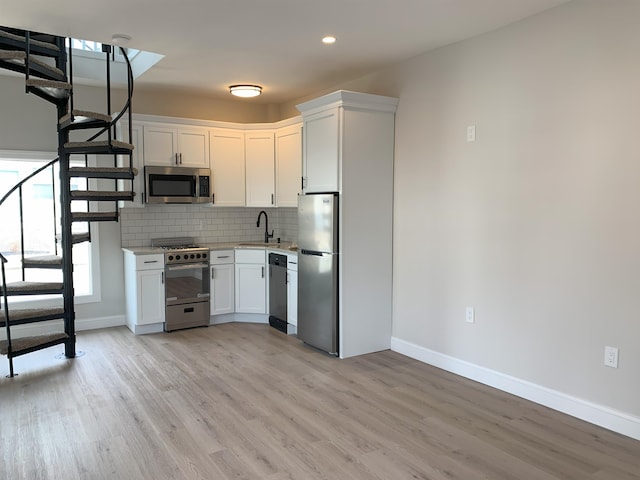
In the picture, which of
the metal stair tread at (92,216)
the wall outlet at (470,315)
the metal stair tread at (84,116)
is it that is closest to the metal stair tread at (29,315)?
the metal stair tread at (92,216)

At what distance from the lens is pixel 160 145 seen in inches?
218

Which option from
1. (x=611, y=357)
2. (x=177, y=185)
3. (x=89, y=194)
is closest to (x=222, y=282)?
(x=177, y=185)

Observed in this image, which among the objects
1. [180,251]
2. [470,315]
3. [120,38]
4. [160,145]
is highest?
[120,38]

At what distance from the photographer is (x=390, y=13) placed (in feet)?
11.0

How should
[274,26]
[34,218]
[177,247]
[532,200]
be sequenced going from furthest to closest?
[177,247], [34,218], [274,26], [532,200]

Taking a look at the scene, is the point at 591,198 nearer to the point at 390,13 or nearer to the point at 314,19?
the point at 390,13

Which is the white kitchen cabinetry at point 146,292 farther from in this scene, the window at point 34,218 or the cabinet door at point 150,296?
the window at point 34,218

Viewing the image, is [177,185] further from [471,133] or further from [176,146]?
[471,133]

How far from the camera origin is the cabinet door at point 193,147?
5672 mm

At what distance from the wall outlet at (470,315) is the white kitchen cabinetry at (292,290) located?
1.88 meters

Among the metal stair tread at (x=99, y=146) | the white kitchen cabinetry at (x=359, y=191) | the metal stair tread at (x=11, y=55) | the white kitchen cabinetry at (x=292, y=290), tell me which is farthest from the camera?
the white kitchen cabinetry at (x=292, y=290)

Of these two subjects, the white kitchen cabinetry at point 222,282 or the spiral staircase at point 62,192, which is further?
the white kitchen cabinetry at point 222,282

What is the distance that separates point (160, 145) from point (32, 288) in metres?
2.06

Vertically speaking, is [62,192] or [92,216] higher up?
[62,192]
